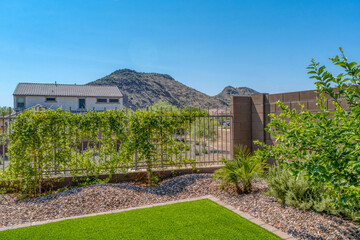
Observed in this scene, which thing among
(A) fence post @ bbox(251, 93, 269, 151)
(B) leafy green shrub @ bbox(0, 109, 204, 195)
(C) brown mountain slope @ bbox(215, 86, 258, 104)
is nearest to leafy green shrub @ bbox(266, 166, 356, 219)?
(A) fence post @ bbox(251, 93, 269, 151)

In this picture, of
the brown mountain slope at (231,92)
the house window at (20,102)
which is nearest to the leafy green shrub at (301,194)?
the house window at (20,102)

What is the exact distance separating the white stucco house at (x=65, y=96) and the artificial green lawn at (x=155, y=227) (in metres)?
29.1

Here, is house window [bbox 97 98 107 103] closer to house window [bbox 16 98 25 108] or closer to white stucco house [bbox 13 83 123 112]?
white stucco house [bbox 13 83 123 112]

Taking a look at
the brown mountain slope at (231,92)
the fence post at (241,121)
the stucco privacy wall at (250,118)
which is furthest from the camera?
the brown mountain slope at (231,92)

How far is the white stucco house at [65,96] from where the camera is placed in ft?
101

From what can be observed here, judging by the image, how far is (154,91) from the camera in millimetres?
59656

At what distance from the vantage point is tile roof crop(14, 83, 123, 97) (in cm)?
3134

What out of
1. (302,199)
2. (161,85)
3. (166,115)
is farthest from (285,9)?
(161,85)

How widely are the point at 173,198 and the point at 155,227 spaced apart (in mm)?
1749

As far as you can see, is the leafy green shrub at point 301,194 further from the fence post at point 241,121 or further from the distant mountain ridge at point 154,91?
the distant mountain ridge at point 154,91

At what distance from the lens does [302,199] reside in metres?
4.05

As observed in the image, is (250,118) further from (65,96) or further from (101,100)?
(65,96)

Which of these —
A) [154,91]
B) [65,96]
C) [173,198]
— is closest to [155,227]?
[173,198]

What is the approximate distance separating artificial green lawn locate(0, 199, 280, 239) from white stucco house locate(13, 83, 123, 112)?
29104 mm
